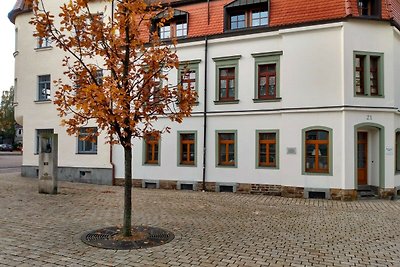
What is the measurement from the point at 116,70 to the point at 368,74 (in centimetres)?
1162

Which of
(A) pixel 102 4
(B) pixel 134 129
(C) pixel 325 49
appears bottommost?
(B) pixel 134 129

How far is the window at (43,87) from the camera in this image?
69.8ft

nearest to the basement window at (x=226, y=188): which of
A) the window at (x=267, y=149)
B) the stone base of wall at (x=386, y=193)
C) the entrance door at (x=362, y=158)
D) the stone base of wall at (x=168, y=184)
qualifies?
the window at (x=267, y=149)

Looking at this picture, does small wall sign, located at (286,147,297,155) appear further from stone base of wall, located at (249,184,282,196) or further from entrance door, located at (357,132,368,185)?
entrance door, located at (357,132,368,185)

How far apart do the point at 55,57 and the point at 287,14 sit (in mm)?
13259

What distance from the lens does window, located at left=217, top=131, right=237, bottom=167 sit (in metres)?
17.1

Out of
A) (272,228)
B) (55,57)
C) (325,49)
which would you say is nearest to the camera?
(272,228)

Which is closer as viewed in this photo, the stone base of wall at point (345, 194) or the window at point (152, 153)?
the stone base of wall at point (345, 194)

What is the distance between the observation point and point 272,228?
30.3 feet

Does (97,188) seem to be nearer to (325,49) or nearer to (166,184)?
(166,184)

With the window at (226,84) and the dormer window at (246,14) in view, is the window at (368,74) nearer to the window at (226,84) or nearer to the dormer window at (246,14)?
the dormer window at (246,14)

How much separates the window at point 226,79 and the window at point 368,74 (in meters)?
5.26

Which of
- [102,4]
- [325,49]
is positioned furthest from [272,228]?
[102,4]

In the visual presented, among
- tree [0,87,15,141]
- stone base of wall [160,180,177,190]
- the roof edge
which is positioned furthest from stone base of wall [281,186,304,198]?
tree [0,87,15,141]
